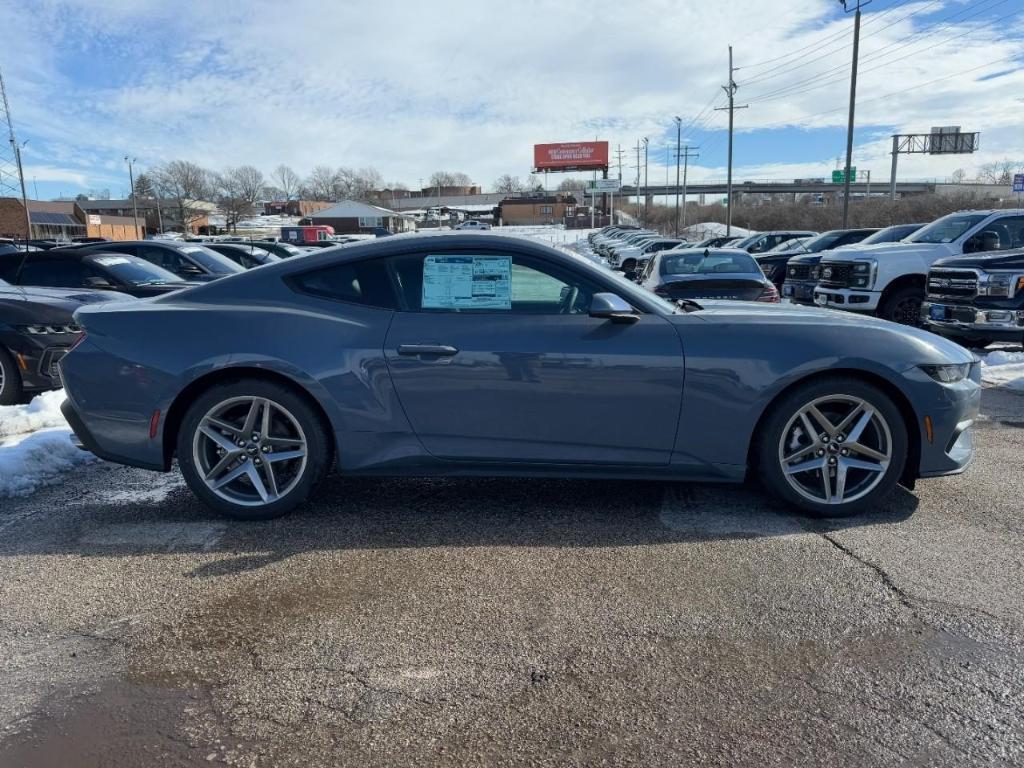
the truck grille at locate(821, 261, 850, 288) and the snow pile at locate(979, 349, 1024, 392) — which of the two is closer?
the snow pile at locate(979, 349, 1024, 392)

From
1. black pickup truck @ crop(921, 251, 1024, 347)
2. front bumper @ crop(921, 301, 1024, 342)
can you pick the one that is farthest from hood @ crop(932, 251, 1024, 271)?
front bumper @ crop(921, 301, 1024, 342)

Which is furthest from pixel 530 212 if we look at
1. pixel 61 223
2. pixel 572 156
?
pixel 61 223

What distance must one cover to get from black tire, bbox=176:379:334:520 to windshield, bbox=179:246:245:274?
8.80 meters

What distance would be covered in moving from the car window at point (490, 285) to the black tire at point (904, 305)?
9.24 m

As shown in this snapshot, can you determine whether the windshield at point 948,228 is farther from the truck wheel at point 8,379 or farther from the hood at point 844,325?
the truck wheel at point 8,379

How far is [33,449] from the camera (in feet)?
16.1

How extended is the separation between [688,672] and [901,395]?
2179mm

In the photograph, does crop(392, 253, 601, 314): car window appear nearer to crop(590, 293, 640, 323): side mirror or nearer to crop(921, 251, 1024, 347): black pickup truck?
crop(590, 293, 640, 323): side mirror

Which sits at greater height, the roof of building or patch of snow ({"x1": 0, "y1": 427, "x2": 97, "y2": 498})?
the roof of building

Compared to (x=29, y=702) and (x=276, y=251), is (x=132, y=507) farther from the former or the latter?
(x=276, y=251)

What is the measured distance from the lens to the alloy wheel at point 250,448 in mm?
3957

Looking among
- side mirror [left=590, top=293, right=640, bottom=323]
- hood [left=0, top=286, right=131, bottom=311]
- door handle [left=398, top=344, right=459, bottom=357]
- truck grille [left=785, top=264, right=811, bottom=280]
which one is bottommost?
truck grille [left=785, top=264, right=811, bottom=280]

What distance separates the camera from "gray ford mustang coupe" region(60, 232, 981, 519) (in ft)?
12.5

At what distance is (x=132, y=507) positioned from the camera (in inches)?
169
